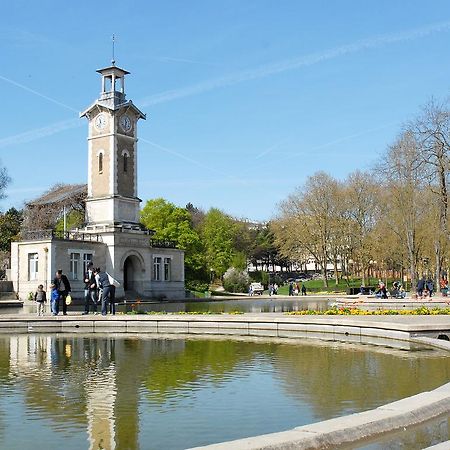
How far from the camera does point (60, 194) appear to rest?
91438 millimetres

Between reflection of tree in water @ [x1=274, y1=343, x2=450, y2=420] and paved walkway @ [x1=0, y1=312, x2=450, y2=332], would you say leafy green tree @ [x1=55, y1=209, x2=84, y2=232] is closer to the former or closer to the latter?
paved walkway @ [x1=0, y1=312, x2=450, y2=332]

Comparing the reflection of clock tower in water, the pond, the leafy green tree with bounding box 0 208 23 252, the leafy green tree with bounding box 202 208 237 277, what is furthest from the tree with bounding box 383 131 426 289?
the leafy green tree with bounding box 0 208 23 252

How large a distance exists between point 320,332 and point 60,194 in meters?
77.2

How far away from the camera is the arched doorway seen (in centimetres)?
6116

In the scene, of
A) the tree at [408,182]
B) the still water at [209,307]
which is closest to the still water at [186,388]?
the still water at [209,307]

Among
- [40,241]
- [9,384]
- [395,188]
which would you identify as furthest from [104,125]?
[9,384]

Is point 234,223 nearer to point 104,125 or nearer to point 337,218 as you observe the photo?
point 337,218

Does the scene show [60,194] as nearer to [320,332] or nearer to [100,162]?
[100,162]

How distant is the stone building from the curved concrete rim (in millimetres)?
31618

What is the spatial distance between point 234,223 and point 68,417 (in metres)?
94.7

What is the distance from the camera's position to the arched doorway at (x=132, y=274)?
61156 mm

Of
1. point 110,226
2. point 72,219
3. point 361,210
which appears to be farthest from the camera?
point 72,219

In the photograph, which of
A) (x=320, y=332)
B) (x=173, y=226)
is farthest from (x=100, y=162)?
(x=320, y=332)

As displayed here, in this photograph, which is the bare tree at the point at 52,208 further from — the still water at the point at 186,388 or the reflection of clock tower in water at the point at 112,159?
the still water at the point at 186,388
